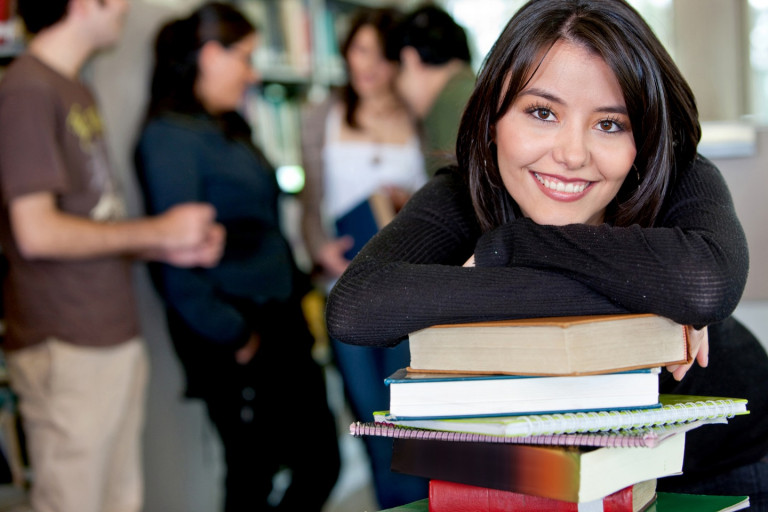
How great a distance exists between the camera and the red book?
70cm

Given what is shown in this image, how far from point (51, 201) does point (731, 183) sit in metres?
1.59

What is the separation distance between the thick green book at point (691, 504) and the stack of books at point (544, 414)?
1cm

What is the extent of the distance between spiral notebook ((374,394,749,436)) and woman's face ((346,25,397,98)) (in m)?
1.88

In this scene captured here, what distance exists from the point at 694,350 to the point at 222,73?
70.3 inches

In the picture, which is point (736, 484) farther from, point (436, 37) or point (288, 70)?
point (288, 70)

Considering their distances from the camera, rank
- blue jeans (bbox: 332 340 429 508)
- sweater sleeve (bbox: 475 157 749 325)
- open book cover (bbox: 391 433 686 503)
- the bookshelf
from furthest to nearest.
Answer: the bookshelf, blue jeans (bbox: 332 340 429 508), sweater sleeve (bbox: 475 157 749 325), open book cover (bbox: 391 433 686 503)

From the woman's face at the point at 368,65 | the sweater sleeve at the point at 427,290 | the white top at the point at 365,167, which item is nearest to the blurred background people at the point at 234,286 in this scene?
the white top at the point at 365,167

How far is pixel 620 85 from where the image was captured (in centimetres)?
89

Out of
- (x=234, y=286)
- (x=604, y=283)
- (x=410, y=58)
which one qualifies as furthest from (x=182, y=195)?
(x=604, y=283)

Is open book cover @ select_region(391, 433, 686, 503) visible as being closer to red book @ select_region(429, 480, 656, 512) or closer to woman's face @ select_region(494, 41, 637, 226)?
red book @ select_region(429, 480, 656, 512)

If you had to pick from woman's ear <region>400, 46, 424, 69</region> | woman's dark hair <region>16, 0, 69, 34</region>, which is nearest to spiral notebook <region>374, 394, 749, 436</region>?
woman's dark hair <region>16, 0, 69, 34</region>

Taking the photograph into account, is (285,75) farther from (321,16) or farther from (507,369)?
(507,369)

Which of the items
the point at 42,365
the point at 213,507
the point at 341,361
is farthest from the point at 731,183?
the point at 213,507

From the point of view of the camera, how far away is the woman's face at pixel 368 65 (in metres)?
2.49
